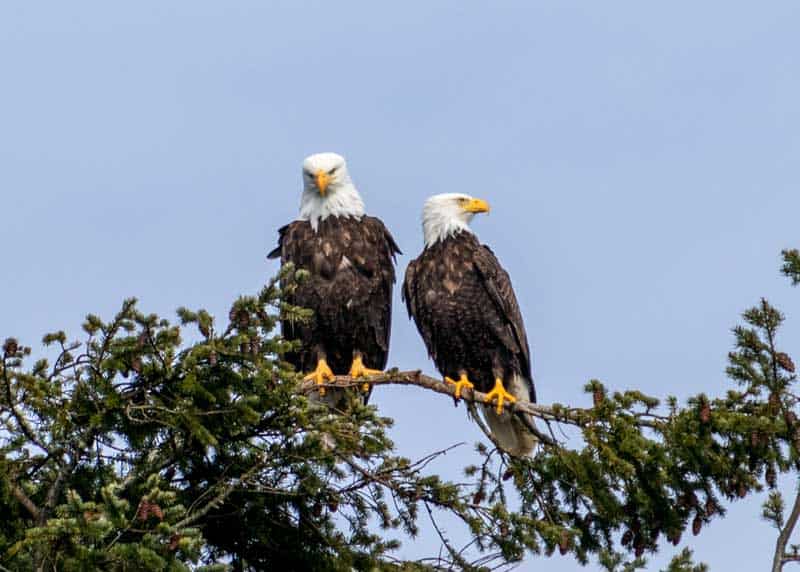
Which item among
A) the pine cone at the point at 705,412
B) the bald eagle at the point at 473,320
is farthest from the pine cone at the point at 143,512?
the bald eagle at the point at 473,320

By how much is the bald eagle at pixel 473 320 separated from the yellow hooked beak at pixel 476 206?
33cm

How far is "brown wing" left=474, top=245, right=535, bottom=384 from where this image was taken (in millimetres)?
9344

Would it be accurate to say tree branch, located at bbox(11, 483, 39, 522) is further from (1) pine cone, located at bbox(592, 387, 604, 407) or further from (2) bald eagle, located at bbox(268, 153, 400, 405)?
(2) bald eagle, located at bbox(268, 153, 400, 405)

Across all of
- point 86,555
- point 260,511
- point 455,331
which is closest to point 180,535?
point 86,555

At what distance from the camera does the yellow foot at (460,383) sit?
8602mm

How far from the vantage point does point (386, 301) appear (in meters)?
9.45

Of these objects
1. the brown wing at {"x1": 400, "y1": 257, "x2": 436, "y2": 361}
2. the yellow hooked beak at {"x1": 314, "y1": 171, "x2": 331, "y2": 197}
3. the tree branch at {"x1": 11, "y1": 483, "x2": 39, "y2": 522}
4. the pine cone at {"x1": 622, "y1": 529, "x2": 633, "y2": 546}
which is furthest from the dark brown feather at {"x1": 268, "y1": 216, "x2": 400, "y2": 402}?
the tree branch at {"x1": 11, "y1": 483, "x2": 39, "y2": 522}

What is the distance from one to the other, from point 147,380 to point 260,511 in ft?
4.37

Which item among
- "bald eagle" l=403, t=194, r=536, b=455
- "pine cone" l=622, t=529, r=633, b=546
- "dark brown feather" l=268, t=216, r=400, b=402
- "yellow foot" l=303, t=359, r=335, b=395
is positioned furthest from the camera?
"bald eagle" l=403, t=194, r=536, b=455

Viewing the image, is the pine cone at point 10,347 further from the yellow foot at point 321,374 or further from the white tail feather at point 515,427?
the white tail feather at point 515,427

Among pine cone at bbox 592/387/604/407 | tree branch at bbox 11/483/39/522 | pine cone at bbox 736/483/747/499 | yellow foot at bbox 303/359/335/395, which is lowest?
pine cone at bbox 736/483/747/499

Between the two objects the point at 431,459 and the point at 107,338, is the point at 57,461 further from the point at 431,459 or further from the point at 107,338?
the point at 431,459

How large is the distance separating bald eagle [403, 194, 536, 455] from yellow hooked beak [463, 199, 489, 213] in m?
0.33

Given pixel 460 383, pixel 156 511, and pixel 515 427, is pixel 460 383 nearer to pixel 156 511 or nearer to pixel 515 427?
pixel 515 427
